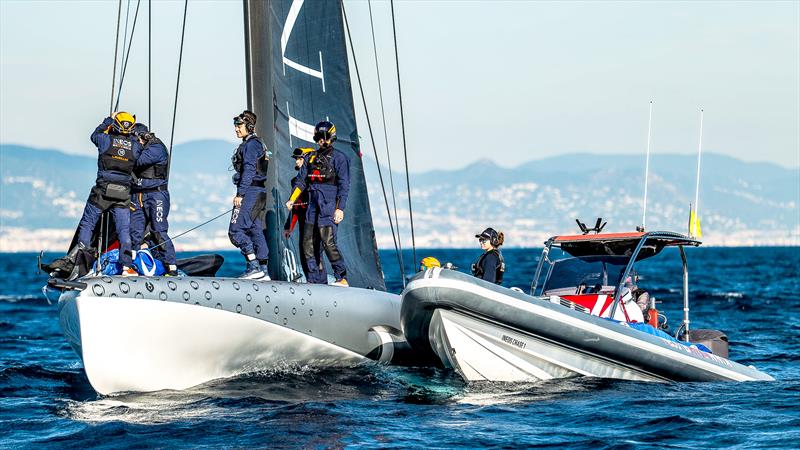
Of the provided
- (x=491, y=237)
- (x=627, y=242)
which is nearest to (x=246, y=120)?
(x=491, y=237)

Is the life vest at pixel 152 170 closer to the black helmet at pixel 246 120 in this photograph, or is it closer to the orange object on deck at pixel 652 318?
the black helmet at pixel 246 120

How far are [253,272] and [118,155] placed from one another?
1834 millimetres

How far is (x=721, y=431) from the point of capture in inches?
381

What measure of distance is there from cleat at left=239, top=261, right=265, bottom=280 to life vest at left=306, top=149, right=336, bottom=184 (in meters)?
1.13

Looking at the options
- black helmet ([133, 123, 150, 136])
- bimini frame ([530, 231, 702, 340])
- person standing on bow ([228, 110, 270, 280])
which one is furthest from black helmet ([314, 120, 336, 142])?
bimini frame ([530, 231, 702, 340])

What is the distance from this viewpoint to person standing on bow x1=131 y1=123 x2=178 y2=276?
1202 cm

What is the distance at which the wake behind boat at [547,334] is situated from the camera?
445 inches

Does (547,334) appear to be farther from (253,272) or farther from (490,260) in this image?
(253,272)

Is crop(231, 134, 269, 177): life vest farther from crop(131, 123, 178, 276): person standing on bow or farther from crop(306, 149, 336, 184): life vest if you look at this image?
crop(131, 123, 178, 276): person standing on bow

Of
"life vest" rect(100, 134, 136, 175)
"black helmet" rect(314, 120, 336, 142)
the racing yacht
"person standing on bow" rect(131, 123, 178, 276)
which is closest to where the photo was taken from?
the racing yacht

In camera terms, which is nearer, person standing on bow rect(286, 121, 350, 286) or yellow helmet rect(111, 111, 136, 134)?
yellow helmet rect(111, 111, 136, 134)

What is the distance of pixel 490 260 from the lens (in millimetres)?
12875

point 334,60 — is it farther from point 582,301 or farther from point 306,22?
point 582,301

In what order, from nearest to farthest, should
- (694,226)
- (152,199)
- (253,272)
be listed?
1. (152,199)
2. (253,272)
3. (694,226)
